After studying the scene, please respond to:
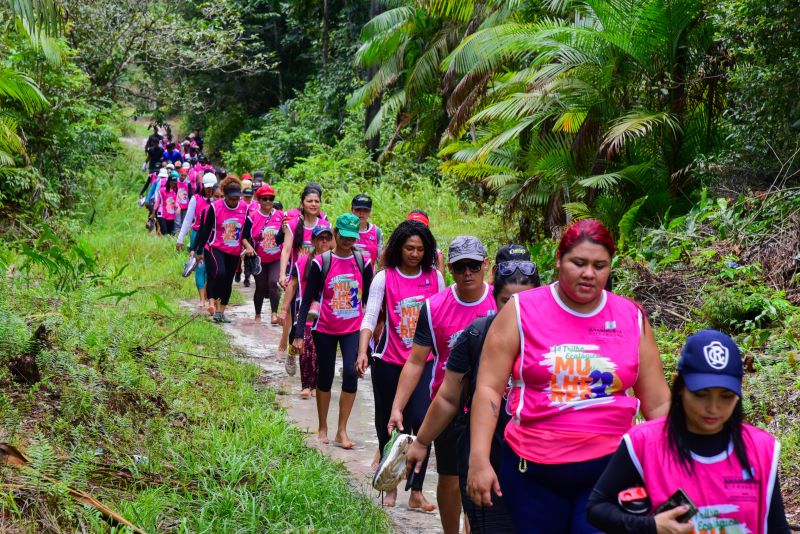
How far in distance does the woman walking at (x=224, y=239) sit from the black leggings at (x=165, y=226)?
892 cm

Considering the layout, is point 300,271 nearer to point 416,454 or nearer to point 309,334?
point 309,334

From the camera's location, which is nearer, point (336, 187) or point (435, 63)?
point (435, 63)

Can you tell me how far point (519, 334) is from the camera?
3.83 metres

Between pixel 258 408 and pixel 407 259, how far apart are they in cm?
222

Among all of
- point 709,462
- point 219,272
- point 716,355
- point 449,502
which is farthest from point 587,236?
point 219,272

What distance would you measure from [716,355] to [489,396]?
3.72 ft

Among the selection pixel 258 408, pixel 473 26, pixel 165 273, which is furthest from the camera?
pixel 473 26

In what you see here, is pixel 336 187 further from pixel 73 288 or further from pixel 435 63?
pixel 73 288

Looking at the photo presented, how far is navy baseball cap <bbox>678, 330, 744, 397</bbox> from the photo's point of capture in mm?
2945

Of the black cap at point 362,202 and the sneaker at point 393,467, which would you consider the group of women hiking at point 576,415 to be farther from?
the black cap at point 362,202

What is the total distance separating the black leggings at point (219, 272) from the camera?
528 inches

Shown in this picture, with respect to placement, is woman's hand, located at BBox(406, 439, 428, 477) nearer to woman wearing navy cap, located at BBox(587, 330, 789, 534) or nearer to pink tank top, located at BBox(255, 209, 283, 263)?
woman wearing navy cap, located at BBox(587, 330, 789, 534)

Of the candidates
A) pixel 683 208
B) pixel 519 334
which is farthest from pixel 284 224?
pixel 519 334

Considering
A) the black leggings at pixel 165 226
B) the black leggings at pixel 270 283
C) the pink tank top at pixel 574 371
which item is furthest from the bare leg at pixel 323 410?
the black leggings at pixel 165 226
